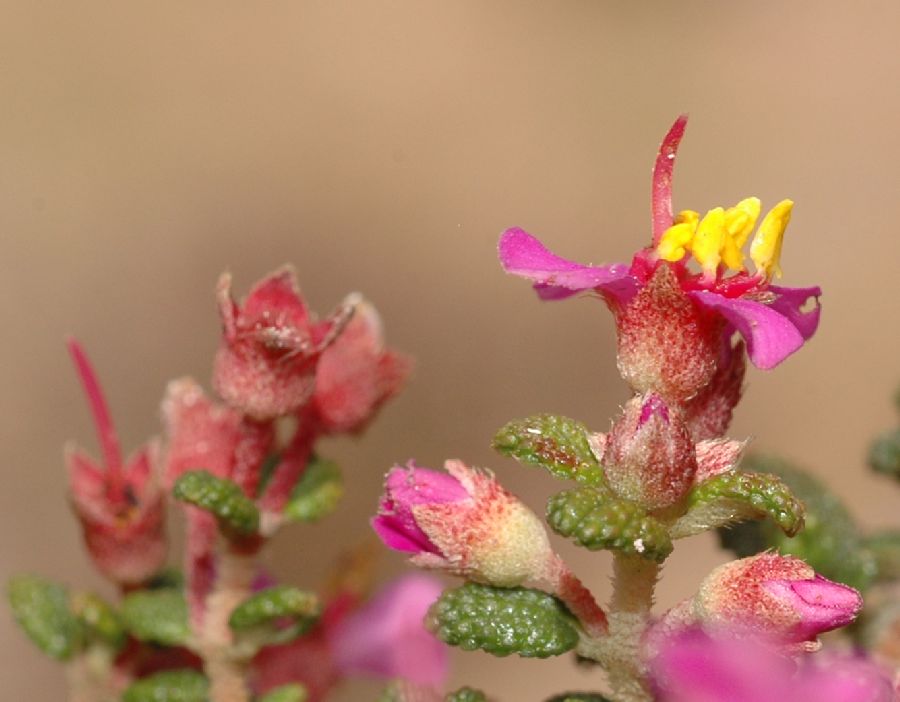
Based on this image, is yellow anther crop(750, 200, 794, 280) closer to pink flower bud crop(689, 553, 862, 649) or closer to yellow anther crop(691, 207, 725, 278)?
yellow anther crop(691, 207, 725, 278)

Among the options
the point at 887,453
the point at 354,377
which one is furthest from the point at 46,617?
the point at 887,453

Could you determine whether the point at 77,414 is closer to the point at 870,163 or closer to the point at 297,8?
the point at 297,8

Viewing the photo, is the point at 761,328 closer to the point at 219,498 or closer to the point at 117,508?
the point at 219,498

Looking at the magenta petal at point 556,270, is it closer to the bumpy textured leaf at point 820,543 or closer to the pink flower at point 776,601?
the pink flower at point 776,601

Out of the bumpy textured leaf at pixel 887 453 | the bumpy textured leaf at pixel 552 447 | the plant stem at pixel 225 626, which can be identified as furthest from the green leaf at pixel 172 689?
the bumpy textured leaf at pixel 887 453

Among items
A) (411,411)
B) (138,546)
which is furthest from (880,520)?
(138,546)

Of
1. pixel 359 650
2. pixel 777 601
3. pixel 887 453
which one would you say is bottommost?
pixel 359 650
